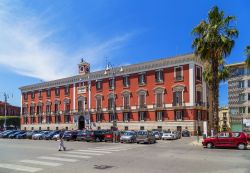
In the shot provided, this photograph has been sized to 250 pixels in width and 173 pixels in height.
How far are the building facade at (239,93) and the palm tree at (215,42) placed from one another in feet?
133

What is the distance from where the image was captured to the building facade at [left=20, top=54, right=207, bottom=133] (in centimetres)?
5762

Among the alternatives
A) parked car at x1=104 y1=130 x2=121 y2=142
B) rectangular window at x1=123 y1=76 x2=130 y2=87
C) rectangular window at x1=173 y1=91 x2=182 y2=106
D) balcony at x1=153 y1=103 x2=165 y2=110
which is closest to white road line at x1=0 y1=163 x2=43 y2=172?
parked car at x1=104 y1=130 x2=121 y2=142

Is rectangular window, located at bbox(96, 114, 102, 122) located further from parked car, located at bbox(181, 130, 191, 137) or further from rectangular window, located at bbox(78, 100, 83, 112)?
parked car, located at bbox(181, 130, 191, 137)

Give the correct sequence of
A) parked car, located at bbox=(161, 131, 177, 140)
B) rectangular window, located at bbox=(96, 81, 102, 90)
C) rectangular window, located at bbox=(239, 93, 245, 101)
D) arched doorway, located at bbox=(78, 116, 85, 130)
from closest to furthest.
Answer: parked car, located at bbox=(161, 131, 177, 140), rectangular window, located at bbox=(96, 81, 102, 90), rectangular window, located at bbox=(239, 93, 245, 101), arched doorway, located at bbox=(78, 116, 85, 130)

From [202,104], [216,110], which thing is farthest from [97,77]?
[216,110]

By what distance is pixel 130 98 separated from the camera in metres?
65.4

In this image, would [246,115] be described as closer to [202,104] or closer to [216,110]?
[202,104]

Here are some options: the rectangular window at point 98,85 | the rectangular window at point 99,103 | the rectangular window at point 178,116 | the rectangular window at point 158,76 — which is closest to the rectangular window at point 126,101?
the rectangular window at point 99,103

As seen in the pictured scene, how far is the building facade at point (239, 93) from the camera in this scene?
234 ft

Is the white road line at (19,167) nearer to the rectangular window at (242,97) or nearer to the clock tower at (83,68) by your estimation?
the clock tower at (83,68)

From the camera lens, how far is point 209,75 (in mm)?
45375

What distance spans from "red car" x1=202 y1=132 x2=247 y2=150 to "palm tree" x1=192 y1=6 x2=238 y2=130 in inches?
155

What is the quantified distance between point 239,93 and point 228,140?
47.5 m

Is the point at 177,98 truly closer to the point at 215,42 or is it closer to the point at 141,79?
the point at 141,79
